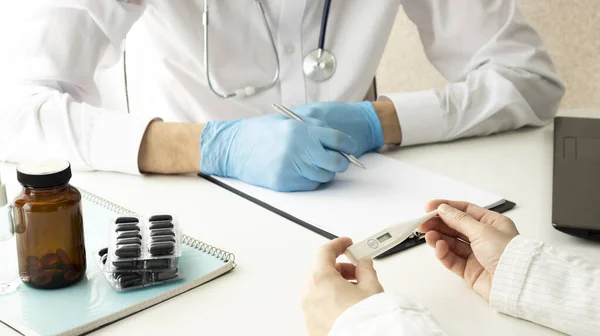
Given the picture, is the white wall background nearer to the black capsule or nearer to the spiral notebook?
the spiral notebook

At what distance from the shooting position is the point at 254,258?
904 millimetres

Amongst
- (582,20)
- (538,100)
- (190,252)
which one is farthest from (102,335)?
(582,20)

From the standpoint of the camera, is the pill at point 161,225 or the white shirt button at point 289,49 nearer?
the pill at point 161,225

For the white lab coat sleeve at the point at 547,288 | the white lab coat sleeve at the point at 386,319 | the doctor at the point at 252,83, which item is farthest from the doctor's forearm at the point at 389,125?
the white lab coat sleeve at the point at 386,319

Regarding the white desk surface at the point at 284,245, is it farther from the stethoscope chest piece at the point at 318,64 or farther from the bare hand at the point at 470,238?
the stethoscope chest piece at the point at 318,64

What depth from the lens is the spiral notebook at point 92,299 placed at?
0.74 metres

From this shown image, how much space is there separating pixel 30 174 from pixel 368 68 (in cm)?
98

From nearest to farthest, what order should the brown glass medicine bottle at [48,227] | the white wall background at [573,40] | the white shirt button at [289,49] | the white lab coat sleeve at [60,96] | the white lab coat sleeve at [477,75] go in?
1. the brown glass medicine bottle at [48,227]
2. the white lab coat sleeve at [60,96]
3. the white lab coat sleeve at [477,75]
4. the white shirt button at [289,49]
5. the white wall background at [573,40]

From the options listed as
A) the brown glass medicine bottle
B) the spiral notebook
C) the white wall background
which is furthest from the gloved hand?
the white wall background

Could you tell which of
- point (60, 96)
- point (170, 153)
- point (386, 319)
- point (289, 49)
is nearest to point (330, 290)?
point (386, 319)

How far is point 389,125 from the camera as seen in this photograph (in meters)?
1.31

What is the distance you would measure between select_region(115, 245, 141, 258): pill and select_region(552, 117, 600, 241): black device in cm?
53

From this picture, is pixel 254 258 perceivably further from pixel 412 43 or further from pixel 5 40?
pixel 412 43

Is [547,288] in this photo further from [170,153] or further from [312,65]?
[312,65]
